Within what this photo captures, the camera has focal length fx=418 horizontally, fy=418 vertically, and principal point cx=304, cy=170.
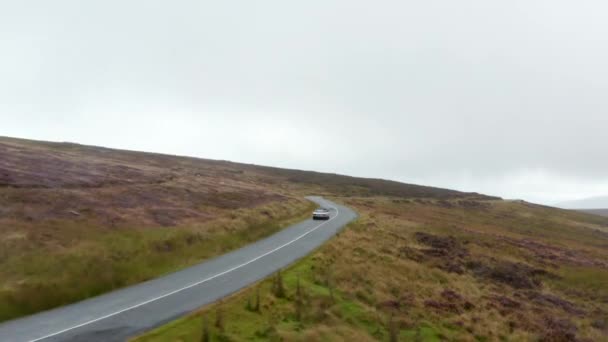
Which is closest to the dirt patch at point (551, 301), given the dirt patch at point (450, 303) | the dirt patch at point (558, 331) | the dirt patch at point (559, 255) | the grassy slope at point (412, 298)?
the grassy slope at point (412, 298)

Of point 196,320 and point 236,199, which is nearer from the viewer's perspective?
point 196,320

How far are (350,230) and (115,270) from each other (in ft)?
77.2

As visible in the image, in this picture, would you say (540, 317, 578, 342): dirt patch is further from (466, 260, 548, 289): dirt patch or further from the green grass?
the green grass

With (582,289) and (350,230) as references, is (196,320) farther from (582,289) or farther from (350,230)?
(582,289)

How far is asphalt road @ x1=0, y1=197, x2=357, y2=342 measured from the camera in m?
15.2

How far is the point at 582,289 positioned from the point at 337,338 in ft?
88.7

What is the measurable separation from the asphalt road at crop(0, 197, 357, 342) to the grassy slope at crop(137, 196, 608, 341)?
3.98 feet

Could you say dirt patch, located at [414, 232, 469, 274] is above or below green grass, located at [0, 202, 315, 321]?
above

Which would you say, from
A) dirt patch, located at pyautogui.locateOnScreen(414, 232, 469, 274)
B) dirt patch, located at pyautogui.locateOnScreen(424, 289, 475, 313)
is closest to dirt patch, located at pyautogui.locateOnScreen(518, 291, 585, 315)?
dirt patch, located at pyautogui.locateOnScreen(414, 232, 469, 274)

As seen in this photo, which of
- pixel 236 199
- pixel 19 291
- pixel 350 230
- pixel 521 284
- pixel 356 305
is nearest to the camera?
pixel 19 291

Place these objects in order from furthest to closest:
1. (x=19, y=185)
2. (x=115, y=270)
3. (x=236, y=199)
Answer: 1. (x=236, y=199)
2. (x=19, y=185)
3. (x=115, y=270)

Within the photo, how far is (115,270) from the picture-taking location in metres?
23.0

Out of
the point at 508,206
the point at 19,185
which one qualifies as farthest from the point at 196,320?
the point at 508,206

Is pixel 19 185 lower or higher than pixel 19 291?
higher
